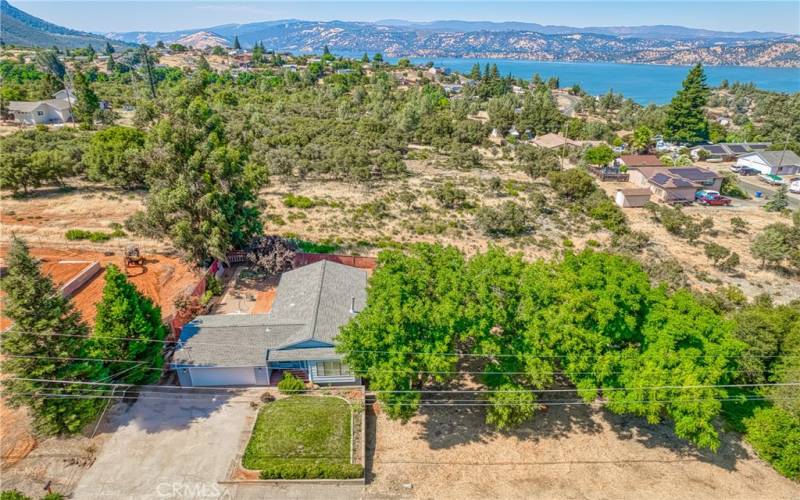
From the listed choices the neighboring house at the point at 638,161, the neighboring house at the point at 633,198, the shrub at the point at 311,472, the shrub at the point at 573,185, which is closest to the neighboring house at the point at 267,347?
the shrub at the point at 311,472

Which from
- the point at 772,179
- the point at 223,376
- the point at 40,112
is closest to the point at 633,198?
the point at 772,179

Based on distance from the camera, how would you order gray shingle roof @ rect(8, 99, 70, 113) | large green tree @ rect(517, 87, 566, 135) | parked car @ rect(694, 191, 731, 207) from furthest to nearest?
large green tree @ rect(517, 87, 566, 135) < gray shingle roof @ rect(8, 99, 70, 113) < parked car @ rect(694, 191, 731, 207)

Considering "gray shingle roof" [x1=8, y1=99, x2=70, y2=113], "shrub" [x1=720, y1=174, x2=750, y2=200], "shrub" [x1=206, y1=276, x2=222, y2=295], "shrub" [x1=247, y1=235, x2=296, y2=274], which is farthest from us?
"gray shingle roof" [x1=8, y1=99, x2=70, y2=113]

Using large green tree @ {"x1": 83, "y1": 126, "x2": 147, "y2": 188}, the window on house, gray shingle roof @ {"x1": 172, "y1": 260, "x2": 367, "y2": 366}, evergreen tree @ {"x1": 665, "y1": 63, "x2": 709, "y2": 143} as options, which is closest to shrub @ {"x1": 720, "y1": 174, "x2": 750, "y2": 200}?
evergreen tree @ {"x1": 665, "y1": 63, "x2": 709, "y2": 143}

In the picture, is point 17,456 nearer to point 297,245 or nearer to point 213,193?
point 213,193

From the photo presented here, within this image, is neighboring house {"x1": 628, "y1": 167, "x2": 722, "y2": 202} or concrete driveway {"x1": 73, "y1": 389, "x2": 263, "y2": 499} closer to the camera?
concrete driveway {"x1": 73, "y1": 389, "x2": 263, "y2": 499}

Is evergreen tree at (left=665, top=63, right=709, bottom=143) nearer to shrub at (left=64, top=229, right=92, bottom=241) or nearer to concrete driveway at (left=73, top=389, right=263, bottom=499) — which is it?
concrete driveway at (left=73, top=389, right=263, bottom=499)

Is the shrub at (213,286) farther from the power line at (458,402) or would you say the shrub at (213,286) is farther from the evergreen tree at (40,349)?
the evergreen tree at (40,349)
